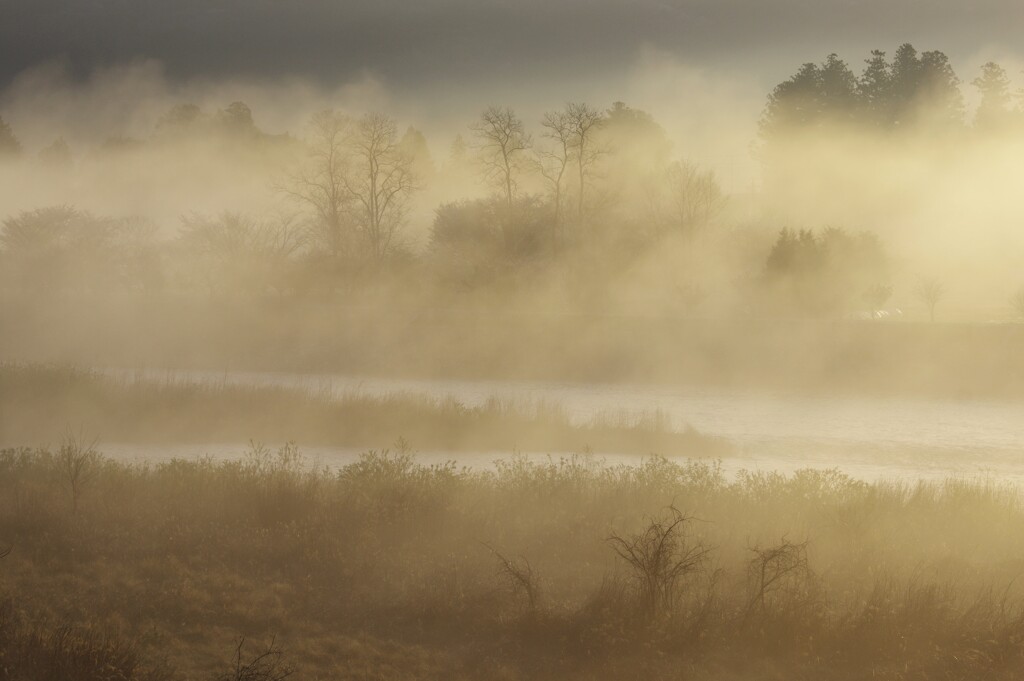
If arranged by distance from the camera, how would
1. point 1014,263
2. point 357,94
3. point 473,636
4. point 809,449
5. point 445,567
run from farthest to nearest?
point 357,94 → point 1014,263 → point 809,449 → point 445,567 → point 473,636

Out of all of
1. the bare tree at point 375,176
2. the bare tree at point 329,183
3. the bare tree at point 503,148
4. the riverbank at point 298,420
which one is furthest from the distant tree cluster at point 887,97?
the riverbank at point 298,420

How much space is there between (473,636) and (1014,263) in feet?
240

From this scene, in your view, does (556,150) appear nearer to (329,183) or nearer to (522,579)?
(329,183)

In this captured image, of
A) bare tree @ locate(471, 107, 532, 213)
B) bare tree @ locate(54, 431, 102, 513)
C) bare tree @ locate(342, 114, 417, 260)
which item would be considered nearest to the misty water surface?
bare tree @ locate(54, 431, 102, 513)

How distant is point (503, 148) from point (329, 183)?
10265 mm

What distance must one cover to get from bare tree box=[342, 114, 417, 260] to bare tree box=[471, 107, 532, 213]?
4483 millimetres

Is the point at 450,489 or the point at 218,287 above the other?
the point at 218,287

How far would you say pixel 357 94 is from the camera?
144 meters

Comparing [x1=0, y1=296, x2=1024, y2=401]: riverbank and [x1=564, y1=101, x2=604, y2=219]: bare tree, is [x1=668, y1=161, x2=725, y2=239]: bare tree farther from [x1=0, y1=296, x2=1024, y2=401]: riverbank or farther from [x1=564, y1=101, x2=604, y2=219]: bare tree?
[x1=0, y1=296, x2=1024, y2=401]: riverbank

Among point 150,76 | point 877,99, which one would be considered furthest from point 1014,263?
point 150,76

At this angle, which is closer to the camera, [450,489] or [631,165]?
[450,489]

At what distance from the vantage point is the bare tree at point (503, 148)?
180 ft

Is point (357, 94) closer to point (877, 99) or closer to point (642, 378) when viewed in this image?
point (877, 99)

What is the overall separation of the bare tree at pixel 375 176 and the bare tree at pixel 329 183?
0.59m
